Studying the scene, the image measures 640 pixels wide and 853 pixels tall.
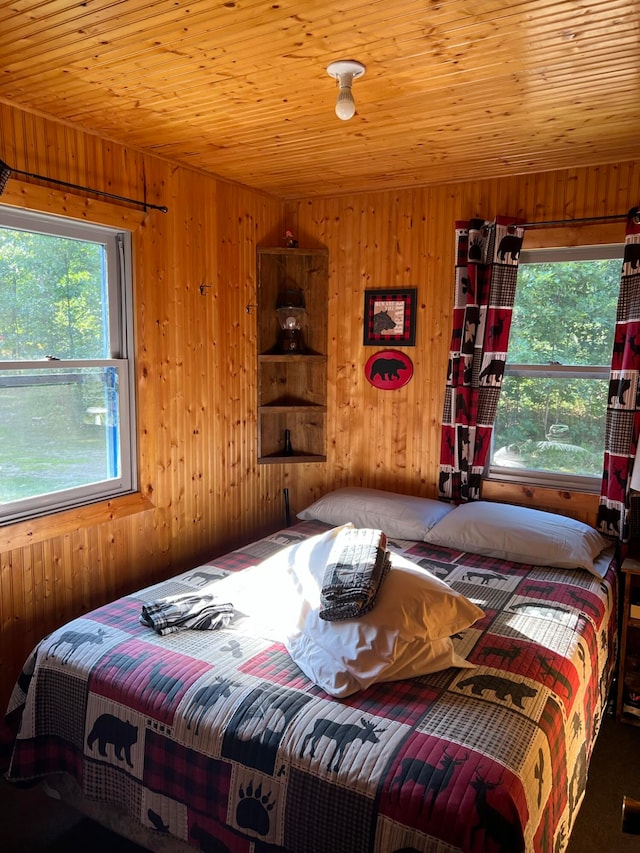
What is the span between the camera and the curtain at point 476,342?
331 centimetres

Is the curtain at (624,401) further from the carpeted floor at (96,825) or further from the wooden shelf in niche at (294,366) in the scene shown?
the wooden shelf in niche at (294,366)

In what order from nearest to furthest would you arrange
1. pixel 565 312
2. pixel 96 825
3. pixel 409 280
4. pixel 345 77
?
pixel 345 77 < pixel 96 825 < pixel 565 312 < pixel 409 280

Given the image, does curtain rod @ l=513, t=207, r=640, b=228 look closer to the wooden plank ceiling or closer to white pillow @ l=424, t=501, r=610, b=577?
the wooden plank ceiling

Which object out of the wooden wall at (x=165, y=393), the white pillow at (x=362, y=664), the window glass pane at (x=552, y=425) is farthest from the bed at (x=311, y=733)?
the window glass pane at (x=552, y=425)

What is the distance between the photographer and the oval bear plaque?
3.73 meters

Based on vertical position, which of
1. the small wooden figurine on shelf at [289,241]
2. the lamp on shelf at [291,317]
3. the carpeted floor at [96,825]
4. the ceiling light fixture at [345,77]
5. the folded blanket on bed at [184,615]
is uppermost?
the ceiling light fixture at [345,77]

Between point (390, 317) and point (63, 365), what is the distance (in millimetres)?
1893

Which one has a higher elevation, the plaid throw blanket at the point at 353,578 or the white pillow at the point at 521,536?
the plaid throw blanket at the point at 353,578

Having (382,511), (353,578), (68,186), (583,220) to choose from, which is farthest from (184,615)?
(583,220)

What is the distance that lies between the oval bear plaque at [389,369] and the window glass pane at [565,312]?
1.98 ft

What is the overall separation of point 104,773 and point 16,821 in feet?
1.88

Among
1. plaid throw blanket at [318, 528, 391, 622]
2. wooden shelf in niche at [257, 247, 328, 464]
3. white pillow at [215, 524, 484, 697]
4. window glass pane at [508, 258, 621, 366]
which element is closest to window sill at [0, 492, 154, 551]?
white pillow at [215, 524, 484, 697]

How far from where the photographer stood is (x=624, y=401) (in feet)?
10.0

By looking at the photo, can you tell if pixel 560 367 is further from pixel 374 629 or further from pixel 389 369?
pixel 374 629
